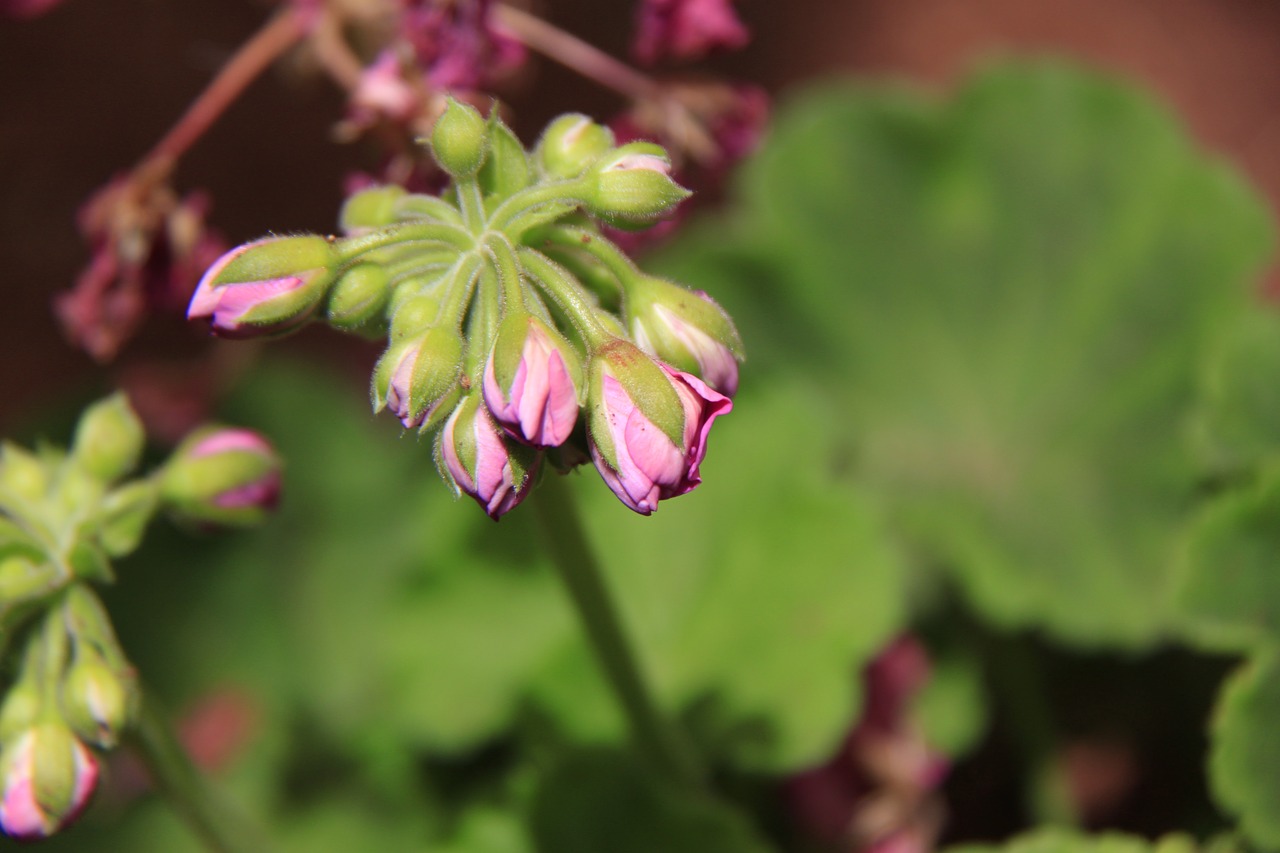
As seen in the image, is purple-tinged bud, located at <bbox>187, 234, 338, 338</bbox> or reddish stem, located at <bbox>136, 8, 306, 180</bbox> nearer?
purple-tinged bud, located at <bbox>187, 234, 338, 338</bbox>

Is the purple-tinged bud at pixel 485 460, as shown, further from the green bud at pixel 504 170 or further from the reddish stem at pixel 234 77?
the reddish stem at pixel 234 77

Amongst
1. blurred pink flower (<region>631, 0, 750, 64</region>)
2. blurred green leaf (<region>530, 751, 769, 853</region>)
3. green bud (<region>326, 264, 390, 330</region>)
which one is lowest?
blurred green leaf (<region>530, 751, 769, 853</region>)

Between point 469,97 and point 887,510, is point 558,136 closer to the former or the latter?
point 469,97

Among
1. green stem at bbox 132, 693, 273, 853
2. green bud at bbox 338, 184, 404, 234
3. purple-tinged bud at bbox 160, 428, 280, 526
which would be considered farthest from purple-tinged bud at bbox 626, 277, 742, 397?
green stem at bbox 132, 693, 273, 853

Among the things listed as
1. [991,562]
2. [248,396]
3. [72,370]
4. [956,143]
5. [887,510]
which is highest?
[72,370]

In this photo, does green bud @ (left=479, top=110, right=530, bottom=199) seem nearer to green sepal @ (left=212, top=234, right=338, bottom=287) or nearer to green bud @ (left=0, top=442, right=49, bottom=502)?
green sepal @ (left=212, top=234, right=338, bottom=287)

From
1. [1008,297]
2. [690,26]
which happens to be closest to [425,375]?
[690,26]

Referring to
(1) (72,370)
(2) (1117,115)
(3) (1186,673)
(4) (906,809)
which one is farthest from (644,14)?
(1) (72,370)

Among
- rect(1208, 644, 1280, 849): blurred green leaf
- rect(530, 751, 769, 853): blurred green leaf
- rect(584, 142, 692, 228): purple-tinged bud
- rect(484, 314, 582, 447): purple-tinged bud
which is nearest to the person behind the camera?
rect(484, 314, 582, 447): purple-tinged bud
